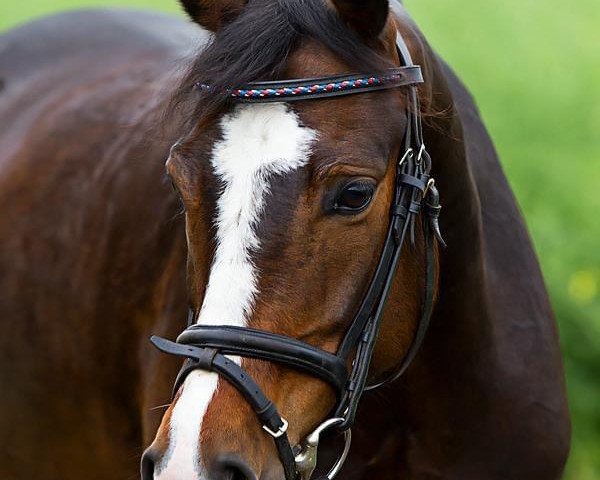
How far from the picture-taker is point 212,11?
2926 mm

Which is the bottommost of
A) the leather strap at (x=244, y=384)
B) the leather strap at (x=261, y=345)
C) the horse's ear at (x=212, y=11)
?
the leather strap at (x=244, y=384)

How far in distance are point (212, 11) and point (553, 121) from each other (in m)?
4.79

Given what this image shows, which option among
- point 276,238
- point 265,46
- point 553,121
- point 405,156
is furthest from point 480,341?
point 553,121

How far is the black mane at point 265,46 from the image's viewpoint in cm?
262

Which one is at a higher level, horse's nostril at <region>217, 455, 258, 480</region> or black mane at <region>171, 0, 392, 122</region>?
black mane at <region>171, 0, 392, 122</region>

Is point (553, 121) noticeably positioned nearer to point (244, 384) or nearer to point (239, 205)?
point (239, 205)

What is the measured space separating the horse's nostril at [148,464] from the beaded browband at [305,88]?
0.81 meters

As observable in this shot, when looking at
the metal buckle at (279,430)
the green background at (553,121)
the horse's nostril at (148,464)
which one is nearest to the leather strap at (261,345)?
the metal buckle at (279,430)

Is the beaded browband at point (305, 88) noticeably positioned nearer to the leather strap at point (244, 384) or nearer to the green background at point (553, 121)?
the leather strap at point (244, 384)

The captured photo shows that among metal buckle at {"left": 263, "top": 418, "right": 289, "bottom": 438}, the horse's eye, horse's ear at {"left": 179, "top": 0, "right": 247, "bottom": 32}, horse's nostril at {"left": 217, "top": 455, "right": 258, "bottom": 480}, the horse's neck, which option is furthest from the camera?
the horse's neck

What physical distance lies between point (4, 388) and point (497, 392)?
1.77 meters

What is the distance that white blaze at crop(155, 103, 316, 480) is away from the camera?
7.89 ft

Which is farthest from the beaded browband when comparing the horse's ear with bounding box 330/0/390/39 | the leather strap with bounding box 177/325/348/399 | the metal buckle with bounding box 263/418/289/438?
the metal buckle with bounding box 263/418/289/438

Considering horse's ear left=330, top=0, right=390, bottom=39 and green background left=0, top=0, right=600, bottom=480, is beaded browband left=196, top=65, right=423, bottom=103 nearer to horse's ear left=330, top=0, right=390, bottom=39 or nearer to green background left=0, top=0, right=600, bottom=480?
horse's ear left=330, top=0, right=390, bottom=39
